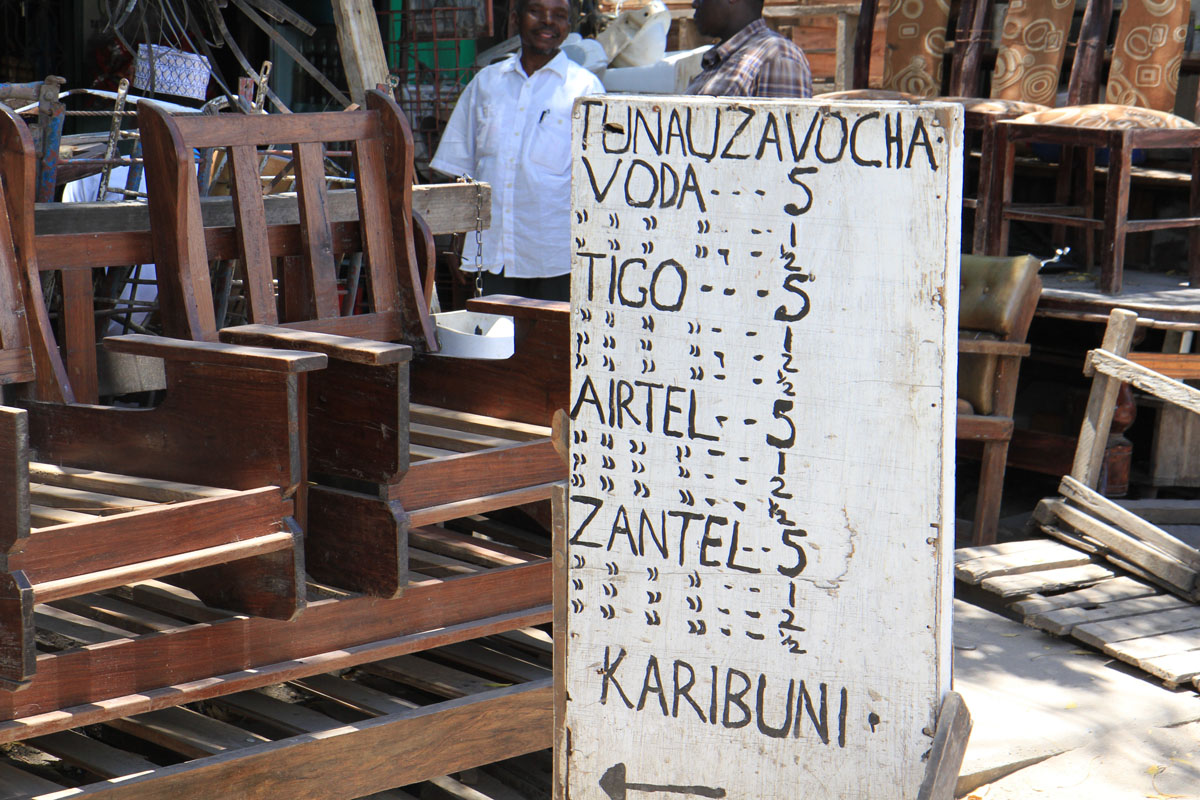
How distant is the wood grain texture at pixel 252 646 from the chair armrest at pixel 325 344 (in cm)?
49

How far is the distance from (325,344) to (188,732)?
87cm

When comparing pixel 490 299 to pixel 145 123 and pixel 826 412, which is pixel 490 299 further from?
pixel 826 412

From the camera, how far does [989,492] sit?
16.6ft

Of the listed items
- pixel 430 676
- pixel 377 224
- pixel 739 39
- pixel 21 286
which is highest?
pixel 739 39

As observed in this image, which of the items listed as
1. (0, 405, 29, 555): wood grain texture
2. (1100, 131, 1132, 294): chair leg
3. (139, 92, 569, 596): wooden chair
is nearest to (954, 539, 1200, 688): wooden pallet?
(1100, 131, 1132, 294): chair leg

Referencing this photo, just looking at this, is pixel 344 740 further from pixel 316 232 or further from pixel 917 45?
pixel 917 45

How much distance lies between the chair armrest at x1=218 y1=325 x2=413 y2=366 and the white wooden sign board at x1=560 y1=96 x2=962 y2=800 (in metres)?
0.45

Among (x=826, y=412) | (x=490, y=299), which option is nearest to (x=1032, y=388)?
(x=490, y=299)

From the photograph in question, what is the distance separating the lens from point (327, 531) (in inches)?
103

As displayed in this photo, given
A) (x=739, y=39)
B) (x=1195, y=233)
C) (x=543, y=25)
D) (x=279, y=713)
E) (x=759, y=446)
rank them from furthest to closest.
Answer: (x=1195, y=233) < (x=543, y=25) < (x=739, y=39) < (x=279, y=713) < (x=759, y=446)

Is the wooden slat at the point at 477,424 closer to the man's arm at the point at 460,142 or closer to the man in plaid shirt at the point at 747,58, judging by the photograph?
the man in plaid shirt at the point at 747,58

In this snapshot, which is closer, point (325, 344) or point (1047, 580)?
point (325, 344)

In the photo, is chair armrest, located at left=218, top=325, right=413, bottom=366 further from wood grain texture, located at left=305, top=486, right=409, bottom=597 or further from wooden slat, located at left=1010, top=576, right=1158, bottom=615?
wooden slat, located at left=1010, top=576, right=1158, bottom=615

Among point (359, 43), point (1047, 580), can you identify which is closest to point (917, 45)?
point (359, 43)
